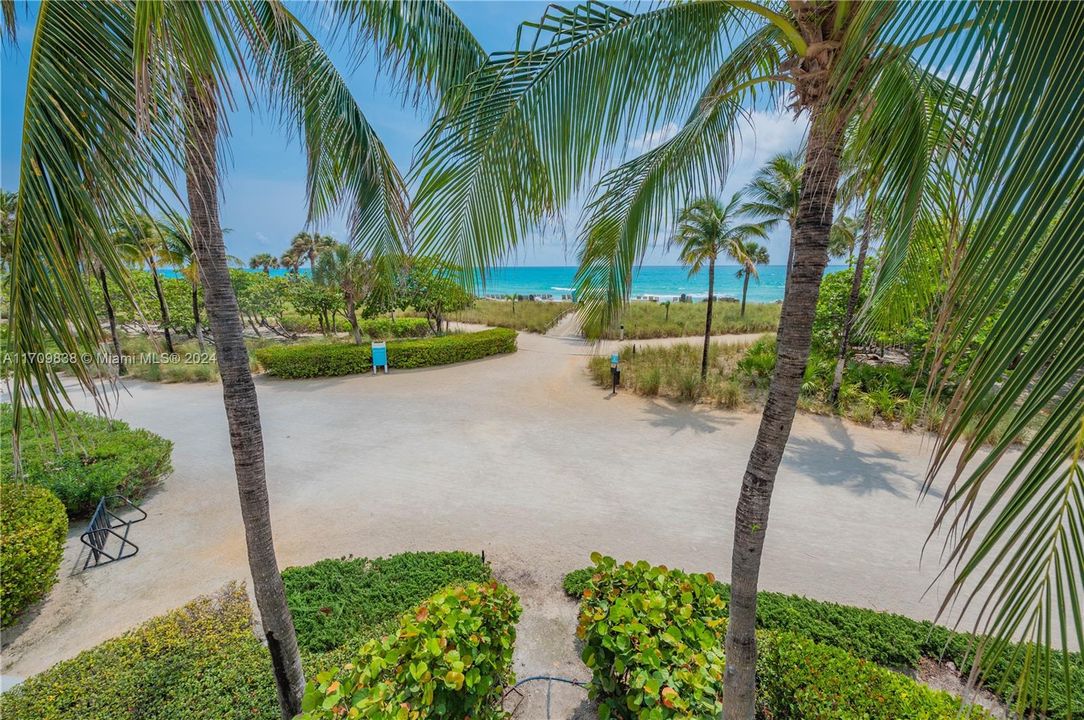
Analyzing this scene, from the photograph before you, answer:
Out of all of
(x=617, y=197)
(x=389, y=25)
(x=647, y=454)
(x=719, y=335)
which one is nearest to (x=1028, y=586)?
(x=617, y=197)

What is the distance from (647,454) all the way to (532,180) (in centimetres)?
686

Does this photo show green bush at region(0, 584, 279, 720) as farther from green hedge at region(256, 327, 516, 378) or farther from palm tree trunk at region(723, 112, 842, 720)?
green hedge at region(256, 327, 516, 378)

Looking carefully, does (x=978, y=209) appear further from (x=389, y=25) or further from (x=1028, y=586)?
(x=389, y=25)

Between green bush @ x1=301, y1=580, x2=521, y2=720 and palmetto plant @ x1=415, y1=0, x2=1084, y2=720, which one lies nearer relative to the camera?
palmetto plant @ x1=415, y1=0, x2=1084, y2=720

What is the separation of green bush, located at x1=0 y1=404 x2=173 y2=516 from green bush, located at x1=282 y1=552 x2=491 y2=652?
3461 mm

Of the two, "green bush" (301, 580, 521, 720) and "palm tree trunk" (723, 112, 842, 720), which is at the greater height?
"palm tree trunk" (723, 112, 842, 720)

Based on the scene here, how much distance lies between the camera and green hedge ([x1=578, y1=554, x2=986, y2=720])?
8.92 ft

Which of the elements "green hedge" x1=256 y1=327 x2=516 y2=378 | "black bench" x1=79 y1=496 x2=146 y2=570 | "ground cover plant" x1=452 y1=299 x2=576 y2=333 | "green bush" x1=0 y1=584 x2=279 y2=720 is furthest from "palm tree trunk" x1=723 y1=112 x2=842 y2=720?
"ground cover plant" x1=452 y1=299 x2=576 y2=333

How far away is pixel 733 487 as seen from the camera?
6.98 metres

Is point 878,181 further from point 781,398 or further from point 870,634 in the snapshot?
point 870,634

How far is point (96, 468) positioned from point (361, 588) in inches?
193

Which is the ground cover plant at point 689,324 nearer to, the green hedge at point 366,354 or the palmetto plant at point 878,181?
the green hedge at point 366,354

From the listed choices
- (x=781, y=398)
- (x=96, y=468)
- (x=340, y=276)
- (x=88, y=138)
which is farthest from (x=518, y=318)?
(x=88, y=138)

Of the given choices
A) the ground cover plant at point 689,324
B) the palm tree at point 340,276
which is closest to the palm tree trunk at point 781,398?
the palm tree at point 340,276
